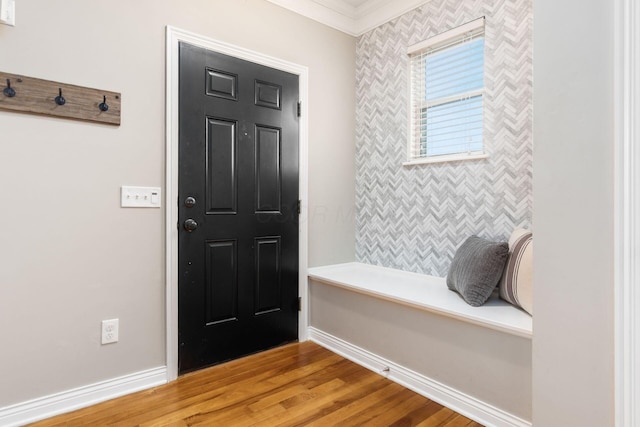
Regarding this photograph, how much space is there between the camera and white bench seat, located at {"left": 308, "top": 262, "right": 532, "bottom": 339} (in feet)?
5.33

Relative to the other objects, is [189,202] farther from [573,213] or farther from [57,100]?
[573,213]

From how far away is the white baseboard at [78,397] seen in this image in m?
1.65

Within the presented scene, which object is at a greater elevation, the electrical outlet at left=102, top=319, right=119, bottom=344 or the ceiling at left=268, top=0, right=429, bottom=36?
the ceiling at left=268, top=0, right=429, bottom=36

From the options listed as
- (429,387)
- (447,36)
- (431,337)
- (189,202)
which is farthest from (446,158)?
(189,202)

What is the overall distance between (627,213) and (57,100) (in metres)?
2.40

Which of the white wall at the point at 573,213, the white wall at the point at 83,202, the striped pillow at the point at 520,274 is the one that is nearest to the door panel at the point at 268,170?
the white wall at the point at 83,202

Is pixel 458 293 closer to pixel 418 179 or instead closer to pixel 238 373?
pixel 418 179

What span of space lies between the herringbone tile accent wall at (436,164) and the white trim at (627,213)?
1.10 meters

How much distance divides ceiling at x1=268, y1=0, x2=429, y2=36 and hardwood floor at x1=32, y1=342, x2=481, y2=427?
8.63 ft

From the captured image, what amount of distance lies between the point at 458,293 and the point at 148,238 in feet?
6.22

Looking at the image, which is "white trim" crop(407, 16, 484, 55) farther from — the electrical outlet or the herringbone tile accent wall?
the electrical outlet

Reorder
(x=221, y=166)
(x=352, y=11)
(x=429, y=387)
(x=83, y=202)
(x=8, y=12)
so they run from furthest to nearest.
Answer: (x=352, y=11) < (x=221, y=166) < (x=429, y=387) < (x=83, y=202) < (x=8, y=12)

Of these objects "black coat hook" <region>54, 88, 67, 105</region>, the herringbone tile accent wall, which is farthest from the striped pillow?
"black coat hook" <region>54, 88, 67, 105</region>

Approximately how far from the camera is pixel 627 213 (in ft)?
3.19
